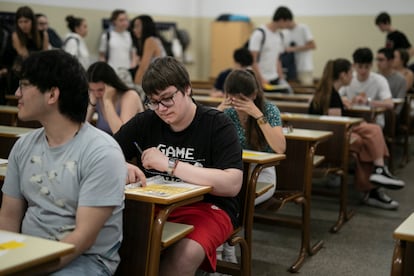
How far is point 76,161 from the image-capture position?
5.86 feet

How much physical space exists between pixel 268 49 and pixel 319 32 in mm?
3614

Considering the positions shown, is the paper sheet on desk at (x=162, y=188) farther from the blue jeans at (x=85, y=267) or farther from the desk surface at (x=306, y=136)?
the desk surface at (x=306, y=136)

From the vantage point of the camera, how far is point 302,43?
30.1 feet

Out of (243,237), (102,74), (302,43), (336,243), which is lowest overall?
(336,243)

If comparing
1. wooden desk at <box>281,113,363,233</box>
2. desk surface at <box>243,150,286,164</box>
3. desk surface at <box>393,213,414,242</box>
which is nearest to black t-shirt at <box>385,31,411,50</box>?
wooden desk at <box>281,113,363,233</box>

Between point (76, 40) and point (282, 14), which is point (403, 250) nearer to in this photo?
point (282, 14)

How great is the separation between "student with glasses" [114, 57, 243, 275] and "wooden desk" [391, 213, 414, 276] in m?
0.66

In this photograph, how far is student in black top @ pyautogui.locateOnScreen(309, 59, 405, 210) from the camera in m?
4.85

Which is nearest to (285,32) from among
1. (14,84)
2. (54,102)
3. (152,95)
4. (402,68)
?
(402,68)

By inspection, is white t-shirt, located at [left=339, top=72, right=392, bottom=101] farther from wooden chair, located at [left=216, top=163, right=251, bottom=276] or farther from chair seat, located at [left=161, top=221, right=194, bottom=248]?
chair seat, located at [left=161, top=221, right=194, bottom=248]

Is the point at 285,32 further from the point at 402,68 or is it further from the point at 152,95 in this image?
the point at 152,95

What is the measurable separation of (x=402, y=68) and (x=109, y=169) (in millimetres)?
6278

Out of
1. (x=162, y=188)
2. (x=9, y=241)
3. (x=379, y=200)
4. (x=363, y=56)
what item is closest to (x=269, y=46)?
(x=363, y=56)

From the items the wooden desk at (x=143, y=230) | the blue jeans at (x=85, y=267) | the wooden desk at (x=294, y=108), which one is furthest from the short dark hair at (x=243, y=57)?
the blue jeans at (x=85, y=267)
